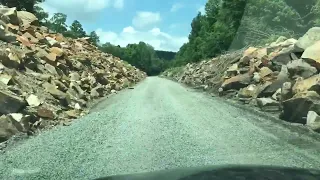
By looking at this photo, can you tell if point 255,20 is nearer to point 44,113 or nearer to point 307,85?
point 307,85

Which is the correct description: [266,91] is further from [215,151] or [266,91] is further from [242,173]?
[242,173]

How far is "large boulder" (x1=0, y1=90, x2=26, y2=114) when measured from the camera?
388 inches

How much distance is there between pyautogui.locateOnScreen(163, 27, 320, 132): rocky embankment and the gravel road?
30.4 inches

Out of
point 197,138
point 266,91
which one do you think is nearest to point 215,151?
point 197,138

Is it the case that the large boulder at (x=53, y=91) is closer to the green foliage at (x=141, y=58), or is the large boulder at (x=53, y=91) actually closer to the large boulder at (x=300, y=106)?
the large boulder at (x=300, y=106)

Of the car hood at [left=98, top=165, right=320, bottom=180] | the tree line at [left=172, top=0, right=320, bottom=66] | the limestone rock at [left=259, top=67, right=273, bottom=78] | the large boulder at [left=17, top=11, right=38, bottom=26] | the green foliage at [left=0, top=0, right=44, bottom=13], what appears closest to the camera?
the car hood at [left=98, top=165, right=320, bottom=180]

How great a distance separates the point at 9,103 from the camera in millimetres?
10062

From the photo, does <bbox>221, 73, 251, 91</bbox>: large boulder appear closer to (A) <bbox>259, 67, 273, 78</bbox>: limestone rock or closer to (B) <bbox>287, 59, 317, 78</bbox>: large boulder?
(A) <bbox>259, 67, 273, 78</bbox>: limestone rock

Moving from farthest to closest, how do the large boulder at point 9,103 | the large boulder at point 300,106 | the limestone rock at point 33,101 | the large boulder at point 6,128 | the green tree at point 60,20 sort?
the green tree at point 60,20
the limestone rock at point 33,101
the large boulder at point 300,106
the large boulder at point 9,103
the large boulder at point 6,128

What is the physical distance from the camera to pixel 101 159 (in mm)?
6957

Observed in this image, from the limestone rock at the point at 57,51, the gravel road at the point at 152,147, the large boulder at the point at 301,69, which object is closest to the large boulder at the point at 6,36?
the limestone rock at the point at 57,51

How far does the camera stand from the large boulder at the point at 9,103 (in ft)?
32.3

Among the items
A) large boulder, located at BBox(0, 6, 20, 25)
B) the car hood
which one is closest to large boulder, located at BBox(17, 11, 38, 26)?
large boulder, located at BBox(0, 6, 20, 25)

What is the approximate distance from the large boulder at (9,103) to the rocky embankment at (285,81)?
6.90m
